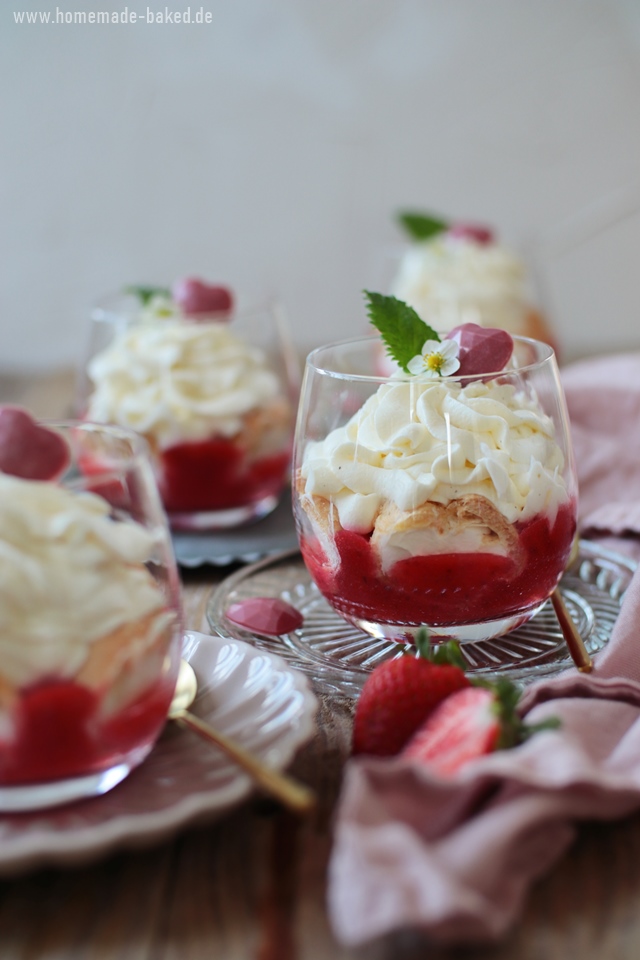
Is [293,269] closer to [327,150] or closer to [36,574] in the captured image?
[327,150]

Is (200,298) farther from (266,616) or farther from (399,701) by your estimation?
(399,701)

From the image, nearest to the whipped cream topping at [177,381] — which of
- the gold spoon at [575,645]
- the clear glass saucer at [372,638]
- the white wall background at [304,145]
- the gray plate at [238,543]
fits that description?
the gray plate at [238,543]

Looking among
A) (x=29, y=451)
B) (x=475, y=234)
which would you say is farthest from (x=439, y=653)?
(x=475, y=234)

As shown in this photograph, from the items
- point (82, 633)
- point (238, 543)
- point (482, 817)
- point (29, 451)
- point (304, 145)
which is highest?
point (304, 145)

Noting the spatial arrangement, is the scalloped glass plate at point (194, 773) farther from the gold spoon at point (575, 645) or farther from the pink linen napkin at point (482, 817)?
the gold spoon at point (575, 645)

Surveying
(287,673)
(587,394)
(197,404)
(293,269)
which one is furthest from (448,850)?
(293,269)
